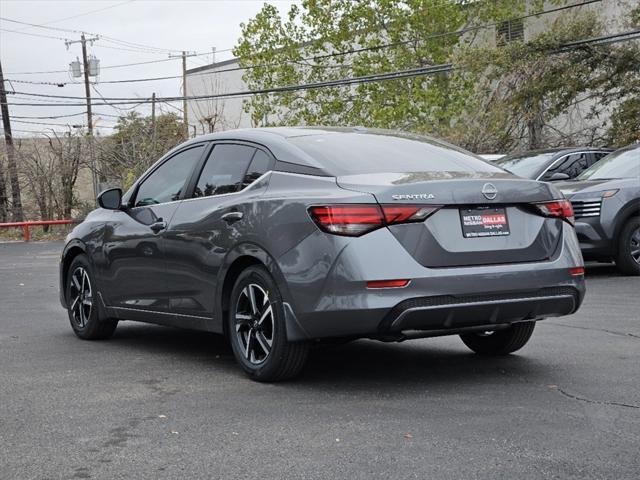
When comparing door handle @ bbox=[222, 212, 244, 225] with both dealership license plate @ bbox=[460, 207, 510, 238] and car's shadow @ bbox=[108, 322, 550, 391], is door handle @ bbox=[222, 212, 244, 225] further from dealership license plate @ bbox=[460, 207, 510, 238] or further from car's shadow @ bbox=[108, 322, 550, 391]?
dealership license plate @ bbox=[460, 207, 510, 238]

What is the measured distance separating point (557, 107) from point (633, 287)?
56.2 feet

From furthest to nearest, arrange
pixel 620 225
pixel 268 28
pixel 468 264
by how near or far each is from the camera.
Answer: pixel 268 28 < pixel 620 225 < pixel 468 264

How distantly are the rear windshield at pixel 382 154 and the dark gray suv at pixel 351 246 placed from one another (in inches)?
0.6

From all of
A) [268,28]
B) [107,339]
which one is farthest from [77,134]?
[107,339]

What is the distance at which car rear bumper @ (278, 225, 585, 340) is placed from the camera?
602 cm

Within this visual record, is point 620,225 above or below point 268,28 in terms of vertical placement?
below

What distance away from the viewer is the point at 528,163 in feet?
54.0

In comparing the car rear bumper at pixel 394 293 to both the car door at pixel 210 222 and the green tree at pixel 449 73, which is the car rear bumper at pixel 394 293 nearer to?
the car door at pixel 210 222

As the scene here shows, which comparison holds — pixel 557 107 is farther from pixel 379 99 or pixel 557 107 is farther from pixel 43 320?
pixel 43 320

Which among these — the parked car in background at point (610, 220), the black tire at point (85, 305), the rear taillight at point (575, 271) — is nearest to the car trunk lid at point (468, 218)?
the rear taillight at point (575, 271)

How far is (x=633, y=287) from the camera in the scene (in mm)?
12602

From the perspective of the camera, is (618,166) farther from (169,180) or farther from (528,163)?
(169,180)

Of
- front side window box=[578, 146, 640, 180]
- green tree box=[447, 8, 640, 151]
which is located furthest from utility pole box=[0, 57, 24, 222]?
front side window box=[578, 146, 640, 180]

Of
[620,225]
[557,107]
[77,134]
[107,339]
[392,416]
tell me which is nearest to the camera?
[392,416]
